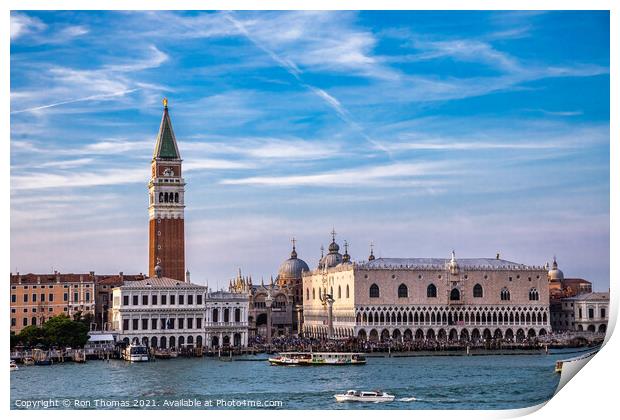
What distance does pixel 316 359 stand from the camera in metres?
33.6

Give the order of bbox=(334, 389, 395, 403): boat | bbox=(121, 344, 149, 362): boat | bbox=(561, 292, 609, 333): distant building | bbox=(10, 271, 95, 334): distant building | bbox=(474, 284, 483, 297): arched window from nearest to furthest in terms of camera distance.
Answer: bbox=(334, 389, 395, 403): boat → bbox=(121, 344, 149, 362): boat → bbox=(10, 271, 95, 334): distant building → bbox=(474, 284, 483, 297): arched window → bbox=(561, 292, 609, 333): distant building

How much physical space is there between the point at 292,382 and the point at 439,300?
17.2m

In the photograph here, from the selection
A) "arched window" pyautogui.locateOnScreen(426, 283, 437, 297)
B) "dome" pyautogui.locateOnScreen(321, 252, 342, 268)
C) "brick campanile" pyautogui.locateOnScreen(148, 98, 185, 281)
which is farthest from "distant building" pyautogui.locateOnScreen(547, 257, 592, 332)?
"brick campanile" pyautogui.locateOnScreen(148, 98, 185, 281)

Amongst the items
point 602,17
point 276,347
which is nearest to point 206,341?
point 276,347

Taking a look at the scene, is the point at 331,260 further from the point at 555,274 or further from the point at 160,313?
the point at 160,313

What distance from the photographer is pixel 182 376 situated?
2884 cm

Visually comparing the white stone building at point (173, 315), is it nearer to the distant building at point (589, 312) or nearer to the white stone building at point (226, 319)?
the white stone building at point (226, 319)

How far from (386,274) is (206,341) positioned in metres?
8.44

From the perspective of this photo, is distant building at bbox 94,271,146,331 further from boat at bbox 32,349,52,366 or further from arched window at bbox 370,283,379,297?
arched window at bbox 370,283,379,297

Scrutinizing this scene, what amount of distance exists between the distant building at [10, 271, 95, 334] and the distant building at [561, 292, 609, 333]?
18.7 m

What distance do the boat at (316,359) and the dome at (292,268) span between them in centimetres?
2311

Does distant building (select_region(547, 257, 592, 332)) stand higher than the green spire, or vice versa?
the green spire

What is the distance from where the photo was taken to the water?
2330 cm

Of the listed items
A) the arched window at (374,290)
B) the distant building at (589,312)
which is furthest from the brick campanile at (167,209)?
the distant building at (589,312)
